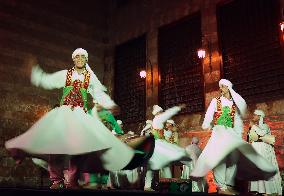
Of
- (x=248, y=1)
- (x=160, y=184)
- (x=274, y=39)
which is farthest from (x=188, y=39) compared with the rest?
(x=160, y=184)

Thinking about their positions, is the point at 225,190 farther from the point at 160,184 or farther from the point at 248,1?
the point at 248,1

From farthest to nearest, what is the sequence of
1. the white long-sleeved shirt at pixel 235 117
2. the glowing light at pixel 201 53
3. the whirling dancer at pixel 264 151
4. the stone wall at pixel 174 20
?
the glowing light at pixel 201 53, the stone wall at pixel 174 20, the whirling dancer at pixel 264 151, the white long-sleeved shirt at pixel 235 117

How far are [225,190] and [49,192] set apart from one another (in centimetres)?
278

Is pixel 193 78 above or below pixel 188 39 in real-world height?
below

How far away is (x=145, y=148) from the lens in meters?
5.22

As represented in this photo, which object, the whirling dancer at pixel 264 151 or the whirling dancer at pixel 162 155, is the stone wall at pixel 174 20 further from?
Result: the whirling dancer at pixel 162 155

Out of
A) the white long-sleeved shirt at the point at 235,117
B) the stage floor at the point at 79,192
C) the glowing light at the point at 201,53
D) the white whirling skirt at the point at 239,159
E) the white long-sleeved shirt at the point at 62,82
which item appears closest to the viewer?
the stage floor at the point at 79,192

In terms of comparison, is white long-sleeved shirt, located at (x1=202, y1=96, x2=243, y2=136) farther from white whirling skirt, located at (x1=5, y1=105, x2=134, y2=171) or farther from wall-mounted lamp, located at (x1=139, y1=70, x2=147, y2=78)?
wall-mounted lamp, located at (x1=139, y1=70, x2=147, y2=78)

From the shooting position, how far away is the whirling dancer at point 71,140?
4453mm

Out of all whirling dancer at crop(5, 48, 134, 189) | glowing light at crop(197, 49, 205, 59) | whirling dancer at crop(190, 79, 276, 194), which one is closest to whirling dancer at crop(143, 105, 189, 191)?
whirling dancer at crop(190, 79, 276, 194)

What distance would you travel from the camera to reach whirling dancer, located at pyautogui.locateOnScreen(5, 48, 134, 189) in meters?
4.45

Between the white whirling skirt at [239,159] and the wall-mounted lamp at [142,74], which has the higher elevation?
the wall-mounted lamp at [142,74]

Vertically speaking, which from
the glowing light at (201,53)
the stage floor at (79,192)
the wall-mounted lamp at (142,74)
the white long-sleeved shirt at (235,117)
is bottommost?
the stage floor at (79,192)

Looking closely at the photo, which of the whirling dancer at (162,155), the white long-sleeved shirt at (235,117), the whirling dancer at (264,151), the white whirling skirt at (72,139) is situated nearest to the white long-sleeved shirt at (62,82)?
the white whirling skirt at (72,139)
